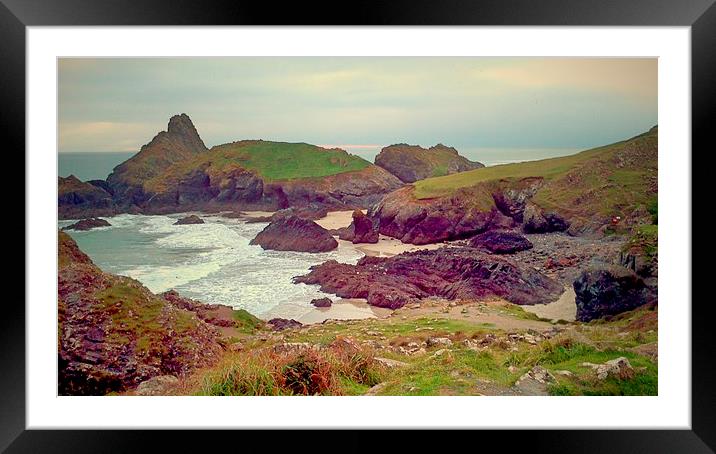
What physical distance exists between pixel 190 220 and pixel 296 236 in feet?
2.86

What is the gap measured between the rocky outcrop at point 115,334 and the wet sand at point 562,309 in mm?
2486

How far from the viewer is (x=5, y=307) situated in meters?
3.86

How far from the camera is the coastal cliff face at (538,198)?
4.58 m

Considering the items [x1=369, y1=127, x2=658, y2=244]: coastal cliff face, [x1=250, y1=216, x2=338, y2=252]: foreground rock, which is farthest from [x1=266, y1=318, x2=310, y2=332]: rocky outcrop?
[x1=369, y1=127, x2=658, y2=244]: coastal cliff face

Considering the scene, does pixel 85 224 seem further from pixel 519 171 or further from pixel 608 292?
pixel 608 292

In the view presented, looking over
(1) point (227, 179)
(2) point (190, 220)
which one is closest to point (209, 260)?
(2) point (190, 220)

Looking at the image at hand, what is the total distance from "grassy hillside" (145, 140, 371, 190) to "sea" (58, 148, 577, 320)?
15 centimetres

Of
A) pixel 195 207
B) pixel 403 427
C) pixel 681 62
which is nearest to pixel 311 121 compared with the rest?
pixel 195 207

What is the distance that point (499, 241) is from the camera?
4.69 meters

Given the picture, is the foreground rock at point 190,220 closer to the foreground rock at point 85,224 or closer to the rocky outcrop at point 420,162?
the foreground rock at point 85,224

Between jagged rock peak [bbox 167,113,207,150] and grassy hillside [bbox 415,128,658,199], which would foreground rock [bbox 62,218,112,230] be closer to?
jagged rock peak [bbox 167,113,207,150]

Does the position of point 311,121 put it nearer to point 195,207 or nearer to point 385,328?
point 195,207

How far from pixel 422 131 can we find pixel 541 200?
3.52ft
